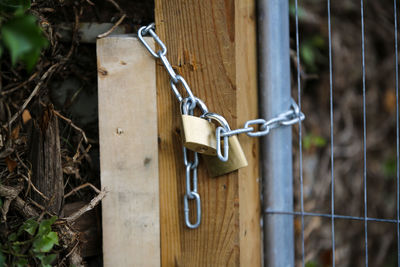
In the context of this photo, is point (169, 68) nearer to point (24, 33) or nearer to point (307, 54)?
point (24, 33)

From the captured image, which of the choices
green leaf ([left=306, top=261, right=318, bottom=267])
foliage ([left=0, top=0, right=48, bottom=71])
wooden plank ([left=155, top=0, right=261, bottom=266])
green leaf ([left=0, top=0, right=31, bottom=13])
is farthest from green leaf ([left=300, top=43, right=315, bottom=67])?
foliage ([left=0, top=0, right=48, bottom=71])

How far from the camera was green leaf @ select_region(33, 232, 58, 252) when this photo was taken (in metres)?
0.77

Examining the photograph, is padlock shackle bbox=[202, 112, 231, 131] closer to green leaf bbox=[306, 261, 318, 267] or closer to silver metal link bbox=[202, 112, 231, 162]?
silver metal link bbox=[202, 112, 231, 162]

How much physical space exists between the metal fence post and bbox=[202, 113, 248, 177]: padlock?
13cm

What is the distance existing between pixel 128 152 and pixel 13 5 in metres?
0.38

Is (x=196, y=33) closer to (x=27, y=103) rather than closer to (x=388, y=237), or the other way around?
(x=27, y=103)

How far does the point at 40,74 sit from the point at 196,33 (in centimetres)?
40

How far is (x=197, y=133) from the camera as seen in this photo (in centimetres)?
77

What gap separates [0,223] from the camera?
790 millimetres

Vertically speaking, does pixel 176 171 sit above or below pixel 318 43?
below

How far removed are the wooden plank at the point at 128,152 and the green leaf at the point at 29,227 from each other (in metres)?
0.15

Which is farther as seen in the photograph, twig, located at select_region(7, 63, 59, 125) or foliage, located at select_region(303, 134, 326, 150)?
foliage, located at select_region(303, 134, 326, 150)

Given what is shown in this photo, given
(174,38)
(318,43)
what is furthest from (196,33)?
(318,43)

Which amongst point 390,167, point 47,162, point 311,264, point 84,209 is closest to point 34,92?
point 47,162
